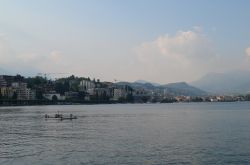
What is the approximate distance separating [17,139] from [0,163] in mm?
19125

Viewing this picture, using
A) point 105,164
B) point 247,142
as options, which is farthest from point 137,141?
point 105,164

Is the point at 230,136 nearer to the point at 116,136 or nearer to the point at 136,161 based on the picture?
the point at 116,136

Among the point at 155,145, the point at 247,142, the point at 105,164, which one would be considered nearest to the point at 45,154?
the point at 105,164

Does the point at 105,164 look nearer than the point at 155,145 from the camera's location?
Yes

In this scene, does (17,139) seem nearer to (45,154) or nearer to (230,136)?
(45,154)

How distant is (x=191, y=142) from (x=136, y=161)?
13922 mm

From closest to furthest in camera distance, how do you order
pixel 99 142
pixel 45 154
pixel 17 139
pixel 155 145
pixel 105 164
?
pixel 105 164 < pixel 45 154 < pixel 155 145 < pixel 99 142 < pixel 17 139

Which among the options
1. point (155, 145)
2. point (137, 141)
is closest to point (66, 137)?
point (137, 141)

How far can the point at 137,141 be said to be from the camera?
49.9 m

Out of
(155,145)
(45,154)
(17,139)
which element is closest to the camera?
(45,154)

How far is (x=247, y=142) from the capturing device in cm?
4828

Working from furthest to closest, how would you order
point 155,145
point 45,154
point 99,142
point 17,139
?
point 17,139 < point 99,142 < point 155,145 < point 45,154

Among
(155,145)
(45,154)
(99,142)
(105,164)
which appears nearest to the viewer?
(105,164)

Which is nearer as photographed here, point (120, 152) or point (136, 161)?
point (136, 161)
